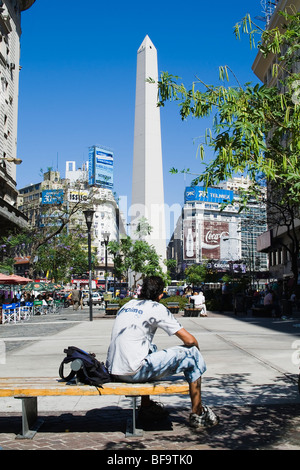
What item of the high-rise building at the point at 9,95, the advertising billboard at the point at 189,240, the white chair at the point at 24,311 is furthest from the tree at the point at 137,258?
the advertising billboard at the point at 189,240

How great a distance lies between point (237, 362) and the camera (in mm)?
8602

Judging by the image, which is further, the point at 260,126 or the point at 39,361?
the point at 39,361

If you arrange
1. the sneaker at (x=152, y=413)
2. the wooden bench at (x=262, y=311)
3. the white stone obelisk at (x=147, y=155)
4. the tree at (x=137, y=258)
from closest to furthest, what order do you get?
the sneaker at (x=152, y=413) < the wooden bench at (x=262, y=311) < the tree at (x=137, y=258) < the white stone obelisk at (x=147, y=155)

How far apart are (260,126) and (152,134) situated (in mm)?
44472

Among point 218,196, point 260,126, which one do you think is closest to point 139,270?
point 260,126

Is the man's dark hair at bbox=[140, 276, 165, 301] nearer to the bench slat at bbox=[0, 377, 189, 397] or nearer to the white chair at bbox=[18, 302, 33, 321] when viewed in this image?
the bench slat at bbox=[0, 377, 189, 397]

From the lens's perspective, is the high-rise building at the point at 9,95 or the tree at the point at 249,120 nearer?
the tree at the point at 249,120

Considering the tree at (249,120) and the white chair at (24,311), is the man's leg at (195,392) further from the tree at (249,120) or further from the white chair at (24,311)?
the white chair at (24,311)

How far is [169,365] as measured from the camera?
4.77m

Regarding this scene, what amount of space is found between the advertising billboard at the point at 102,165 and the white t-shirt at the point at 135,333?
14913cm

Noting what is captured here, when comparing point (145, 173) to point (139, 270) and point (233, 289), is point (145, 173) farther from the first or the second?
point (233, 289)

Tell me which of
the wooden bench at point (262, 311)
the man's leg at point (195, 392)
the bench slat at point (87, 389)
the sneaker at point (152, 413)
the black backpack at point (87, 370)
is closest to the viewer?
the bench slat at point (87, 389)

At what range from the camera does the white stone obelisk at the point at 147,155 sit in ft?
158

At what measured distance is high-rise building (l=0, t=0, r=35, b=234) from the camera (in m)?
30.4
